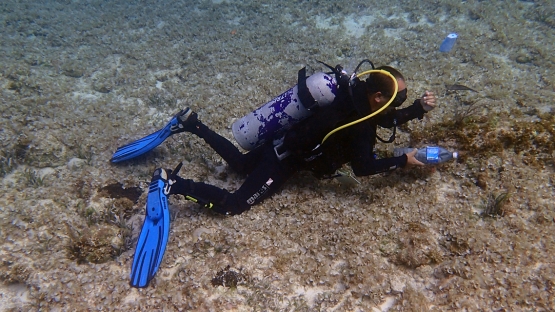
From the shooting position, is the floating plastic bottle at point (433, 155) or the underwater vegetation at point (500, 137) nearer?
the floating plastic bottle at point (433, 155)

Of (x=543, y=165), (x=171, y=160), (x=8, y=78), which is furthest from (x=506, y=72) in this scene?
(x=8, y=78)

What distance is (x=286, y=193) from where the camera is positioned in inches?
200

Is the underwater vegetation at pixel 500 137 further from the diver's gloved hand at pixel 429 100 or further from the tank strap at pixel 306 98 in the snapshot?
the tank strap at pixel 306 98

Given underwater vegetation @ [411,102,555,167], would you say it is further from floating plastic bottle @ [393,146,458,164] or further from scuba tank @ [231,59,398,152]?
scuba tank @ [231,59,398,152]

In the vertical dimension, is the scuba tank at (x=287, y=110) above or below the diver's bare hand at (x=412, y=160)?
above

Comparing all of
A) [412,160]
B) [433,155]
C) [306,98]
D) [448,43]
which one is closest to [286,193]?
[306,98]

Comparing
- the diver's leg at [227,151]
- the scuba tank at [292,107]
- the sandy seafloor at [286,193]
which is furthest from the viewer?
the diver's leg at [227,151]

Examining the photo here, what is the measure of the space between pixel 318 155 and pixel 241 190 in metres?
1.34

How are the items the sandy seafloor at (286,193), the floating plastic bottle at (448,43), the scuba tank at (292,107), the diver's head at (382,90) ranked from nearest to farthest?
the sandy seafloor at (286,193)
the diver's head at (382,90)
the scuba tank at (292,107)
the floating plastic bottle at (448,43)

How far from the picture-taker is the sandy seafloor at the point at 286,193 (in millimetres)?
3740

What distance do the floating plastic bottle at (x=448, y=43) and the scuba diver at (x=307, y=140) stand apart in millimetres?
5065

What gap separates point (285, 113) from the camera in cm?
479

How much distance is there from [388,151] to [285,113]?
213 centimetres

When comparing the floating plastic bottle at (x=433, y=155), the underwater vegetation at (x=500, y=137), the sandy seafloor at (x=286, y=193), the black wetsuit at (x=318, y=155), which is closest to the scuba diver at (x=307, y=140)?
the black wetsuit at (x=318, y=155)
